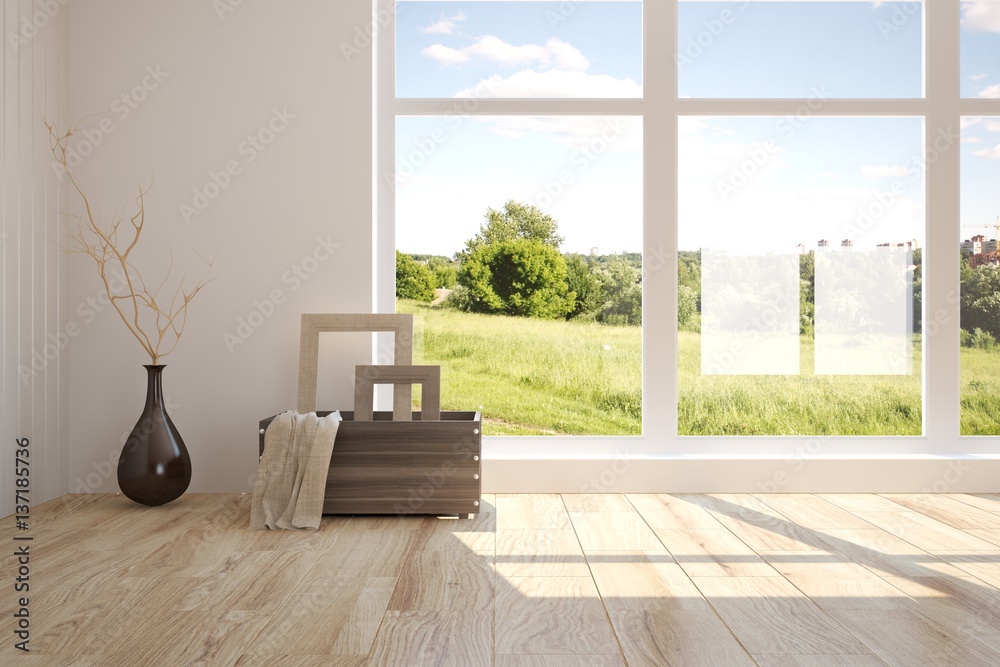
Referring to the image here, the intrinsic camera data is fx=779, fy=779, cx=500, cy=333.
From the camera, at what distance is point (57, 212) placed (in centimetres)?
369

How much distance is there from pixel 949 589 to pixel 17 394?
368 centimetres

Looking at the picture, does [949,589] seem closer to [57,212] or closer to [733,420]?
[733,420]

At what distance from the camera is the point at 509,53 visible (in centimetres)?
402

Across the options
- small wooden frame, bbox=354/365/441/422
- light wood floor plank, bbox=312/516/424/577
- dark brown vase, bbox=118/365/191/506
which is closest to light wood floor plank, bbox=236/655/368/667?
light wood floor plank, bbox=312/516/424/577

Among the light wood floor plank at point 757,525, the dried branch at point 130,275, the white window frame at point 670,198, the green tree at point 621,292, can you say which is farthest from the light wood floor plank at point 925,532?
the dried branch at point 130,275

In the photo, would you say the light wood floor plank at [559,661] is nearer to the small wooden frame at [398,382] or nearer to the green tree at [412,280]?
the small wooden frame at [398,382]

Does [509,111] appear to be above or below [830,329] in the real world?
above

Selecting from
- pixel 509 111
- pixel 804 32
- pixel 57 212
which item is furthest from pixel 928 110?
pixel 57 212

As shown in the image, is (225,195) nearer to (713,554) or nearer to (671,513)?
(671,513)

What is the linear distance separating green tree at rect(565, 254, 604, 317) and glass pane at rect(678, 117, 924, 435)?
43 centimetres

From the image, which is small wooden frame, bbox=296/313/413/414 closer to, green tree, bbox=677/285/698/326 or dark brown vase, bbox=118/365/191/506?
dark brown vase, bbox=118/365/191/506

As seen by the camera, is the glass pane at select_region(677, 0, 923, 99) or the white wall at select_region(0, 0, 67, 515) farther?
the glass pane at select_region(677, 0, 923, 99)

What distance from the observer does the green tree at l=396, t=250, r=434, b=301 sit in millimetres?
4012

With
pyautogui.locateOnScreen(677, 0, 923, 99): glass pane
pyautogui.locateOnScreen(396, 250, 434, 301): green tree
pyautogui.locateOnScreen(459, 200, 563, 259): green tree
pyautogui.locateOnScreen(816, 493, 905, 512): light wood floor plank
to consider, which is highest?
pyautogui.locateOnScreen(677, 0, 923, 99): glass pane
